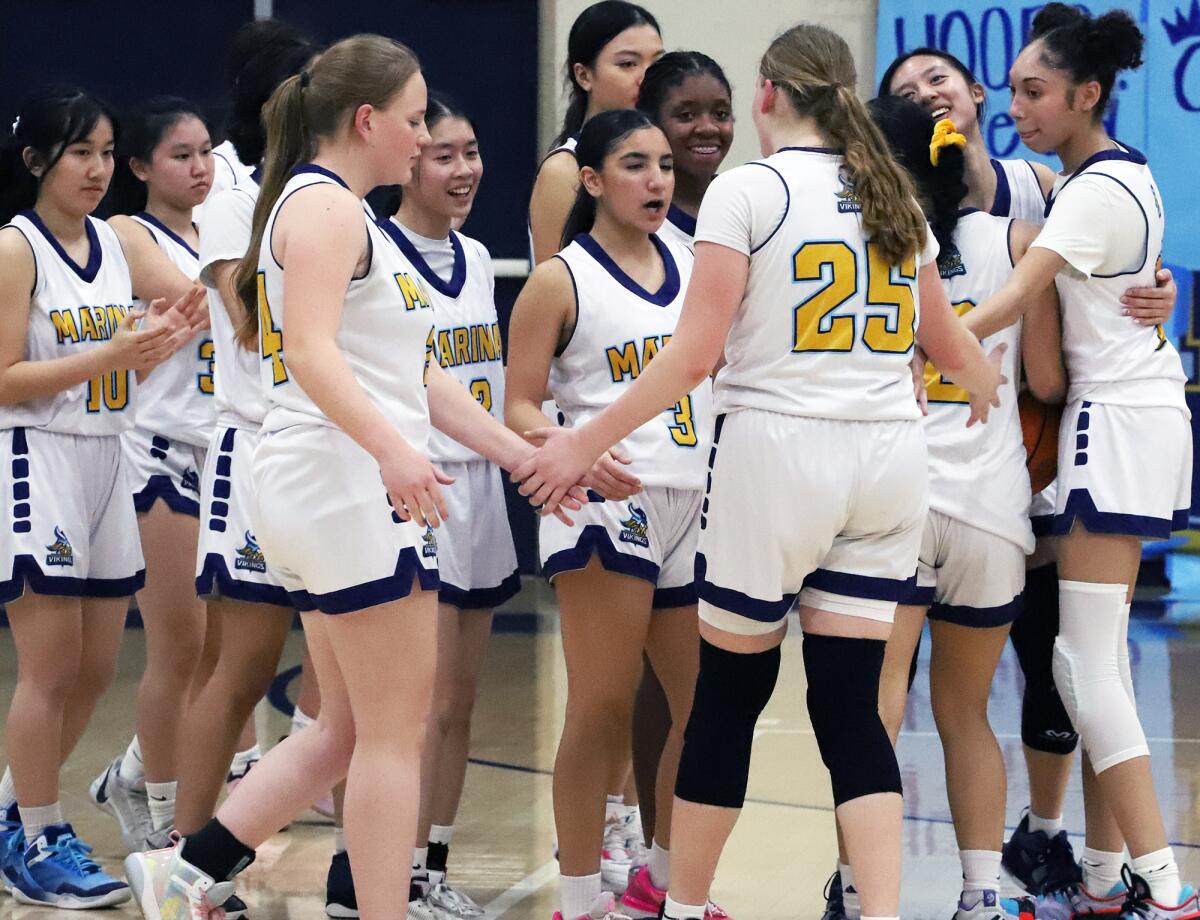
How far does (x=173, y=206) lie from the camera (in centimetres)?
456

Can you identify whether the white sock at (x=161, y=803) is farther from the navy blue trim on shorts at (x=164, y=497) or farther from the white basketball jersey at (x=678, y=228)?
the white basketball jersey at (x=678, y=228)

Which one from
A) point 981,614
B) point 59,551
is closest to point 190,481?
point 59,551

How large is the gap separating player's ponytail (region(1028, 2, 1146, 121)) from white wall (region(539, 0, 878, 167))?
478 cm

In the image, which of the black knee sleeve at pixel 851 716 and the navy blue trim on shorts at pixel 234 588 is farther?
the navy blue trim on shorts at pixel 234 588

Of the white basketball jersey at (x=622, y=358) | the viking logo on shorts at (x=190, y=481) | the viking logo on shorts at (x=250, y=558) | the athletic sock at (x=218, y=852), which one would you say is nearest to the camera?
the athletic sock at (x=218, y=852)

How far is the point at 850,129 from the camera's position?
325 centimetres

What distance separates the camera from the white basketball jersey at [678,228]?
4055mm

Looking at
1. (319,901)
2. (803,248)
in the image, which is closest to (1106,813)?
(803,248)

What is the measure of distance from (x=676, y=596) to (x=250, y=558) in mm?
943

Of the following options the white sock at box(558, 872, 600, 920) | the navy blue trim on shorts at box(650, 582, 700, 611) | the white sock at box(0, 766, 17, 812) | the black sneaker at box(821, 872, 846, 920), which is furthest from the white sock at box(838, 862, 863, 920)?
the white sock at box(0, 766, 17, 812)

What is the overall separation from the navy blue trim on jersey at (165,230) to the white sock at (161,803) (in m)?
1.35

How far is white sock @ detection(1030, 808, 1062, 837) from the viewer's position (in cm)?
410

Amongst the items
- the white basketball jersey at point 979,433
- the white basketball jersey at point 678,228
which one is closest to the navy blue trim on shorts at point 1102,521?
the white basketball jersey at point 979,433

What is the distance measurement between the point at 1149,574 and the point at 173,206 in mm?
5766
